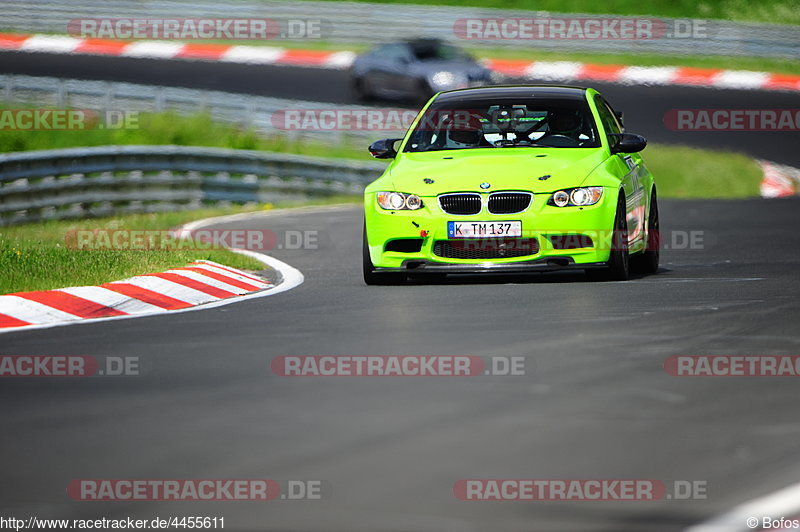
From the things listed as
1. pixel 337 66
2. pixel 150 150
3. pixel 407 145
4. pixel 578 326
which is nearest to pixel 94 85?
pixel 150 150

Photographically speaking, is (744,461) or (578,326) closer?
(744,461)

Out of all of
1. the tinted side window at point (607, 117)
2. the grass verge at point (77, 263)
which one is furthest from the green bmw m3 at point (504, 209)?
the grass verge at point (77, 263)

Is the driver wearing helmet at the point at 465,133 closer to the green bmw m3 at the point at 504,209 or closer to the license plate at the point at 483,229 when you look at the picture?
the green bmw m3 at the point at 504,209

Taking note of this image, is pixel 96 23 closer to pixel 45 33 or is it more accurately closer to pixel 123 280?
pixel 45 33

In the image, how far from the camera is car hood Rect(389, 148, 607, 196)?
12156 mm

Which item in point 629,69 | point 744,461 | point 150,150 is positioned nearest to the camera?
Result: point 744,461

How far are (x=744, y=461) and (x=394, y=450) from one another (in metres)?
1.26

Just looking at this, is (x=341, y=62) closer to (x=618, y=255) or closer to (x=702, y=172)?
(x=702, y=172)

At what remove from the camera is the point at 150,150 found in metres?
24.5

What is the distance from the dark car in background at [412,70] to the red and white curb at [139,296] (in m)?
20.7

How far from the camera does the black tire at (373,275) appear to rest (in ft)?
40.9

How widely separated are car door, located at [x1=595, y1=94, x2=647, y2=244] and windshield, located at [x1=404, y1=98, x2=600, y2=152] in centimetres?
27

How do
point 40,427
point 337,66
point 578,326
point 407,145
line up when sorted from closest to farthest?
point 40,427, point 578,326, point 407,145, point 337,66

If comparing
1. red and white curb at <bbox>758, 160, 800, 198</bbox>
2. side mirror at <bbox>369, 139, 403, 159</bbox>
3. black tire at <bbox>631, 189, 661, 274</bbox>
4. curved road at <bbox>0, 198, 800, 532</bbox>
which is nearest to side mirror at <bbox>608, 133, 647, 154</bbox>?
black tire at <bbox>631, 189, 661, 274</bbox>
